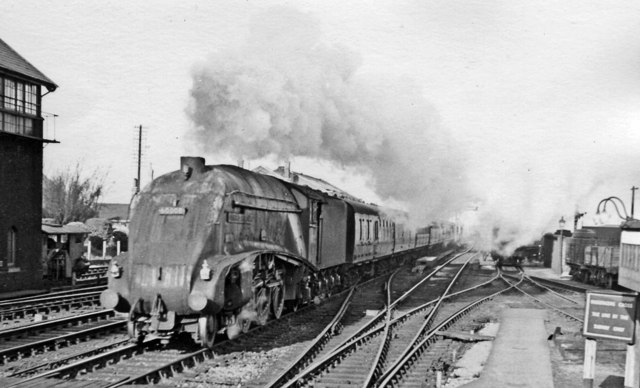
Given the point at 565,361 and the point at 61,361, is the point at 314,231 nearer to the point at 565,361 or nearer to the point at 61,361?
the point at 565,361

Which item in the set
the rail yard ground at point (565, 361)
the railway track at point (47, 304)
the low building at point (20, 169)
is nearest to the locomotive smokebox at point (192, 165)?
the rail yard ground at point (565, 361)

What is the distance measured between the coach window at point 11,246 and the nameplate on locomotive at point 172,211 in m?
12.0

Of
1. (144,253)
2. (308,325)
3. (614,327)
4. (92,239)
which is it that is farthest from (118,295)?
(92,239)

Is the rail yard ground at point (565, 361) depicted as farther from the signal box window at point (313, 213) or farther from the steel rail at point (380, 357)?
the signal box window at point (313, 213)

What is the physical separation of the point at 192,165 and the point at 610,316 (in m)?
7.02

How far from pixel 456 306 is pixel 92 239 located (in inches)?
1174

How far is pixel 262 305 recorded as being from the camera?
39.8ft

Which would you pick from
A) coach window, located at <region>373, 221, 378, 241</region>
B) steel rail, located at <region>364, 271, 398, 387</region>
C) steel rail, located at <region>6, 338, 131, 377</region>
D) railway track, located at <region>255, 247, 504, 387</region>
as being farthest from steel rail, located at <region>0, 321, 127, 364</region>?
coach window, located at <region>373, 221, 378, 241</region>

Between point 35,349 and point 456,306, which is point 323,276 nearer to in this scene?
point 456,306

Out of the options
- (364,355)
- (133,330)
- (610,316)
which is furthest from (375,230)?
(610,316)

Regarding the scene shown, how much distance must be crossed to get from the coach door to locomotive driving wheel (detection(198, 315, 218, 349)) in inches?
214

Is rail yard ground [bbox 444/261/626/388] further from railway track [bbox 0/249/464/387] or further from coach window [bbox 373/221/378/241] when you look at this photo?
coach window [bbox 373/221/378/241]

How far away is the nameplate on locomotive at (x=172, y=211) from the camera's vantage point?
1035cm

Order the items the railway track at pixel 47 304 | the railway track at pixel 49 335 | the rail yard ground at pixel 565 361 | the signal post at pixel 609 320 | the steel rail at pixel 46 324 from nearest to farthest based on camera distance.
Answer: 1. the signal post at pixel 609 320
2. the rail yard ground at pixel 565 361
3. the railway track at pixel 49 335
4. the steel rail at pixel 46 324
5. the railway track at pixel 47 304
